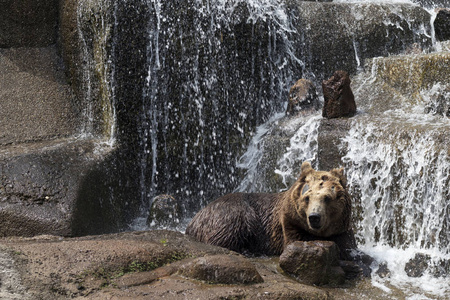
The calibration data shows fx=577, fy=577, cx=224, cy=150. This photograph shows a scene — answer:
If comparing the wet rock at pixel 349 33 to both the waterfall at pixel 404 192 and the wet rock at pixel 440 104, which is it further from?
the waterfall at pixel 404 192

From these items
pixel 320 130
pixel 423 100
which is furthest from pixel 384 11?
pixel 320 130

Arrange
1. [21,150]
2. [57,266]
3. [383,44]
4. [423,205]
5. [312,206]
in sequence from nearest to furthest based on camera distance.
Result: [57,266], [312,206], [423,205], [21,150], [383,44]

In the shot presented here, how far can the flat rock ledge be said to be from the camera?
13.8 ft

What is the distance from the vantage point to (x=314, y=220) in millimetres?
5363

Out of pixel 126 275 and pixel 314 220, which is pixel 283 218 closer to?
pixel 314 220

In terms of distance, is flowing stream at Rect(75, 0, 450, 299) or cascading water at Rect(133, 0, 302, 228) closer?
flowing stream at Rect(75, 0, 450, 299)

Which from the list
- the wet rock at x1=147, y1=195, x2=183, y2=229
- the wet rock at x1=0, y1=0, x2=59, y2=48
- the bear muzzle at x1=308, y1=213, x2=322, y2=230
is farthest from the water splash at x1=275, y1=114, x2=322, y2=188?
the wet rock at x1=0, y1=0, x2=59, y2=48

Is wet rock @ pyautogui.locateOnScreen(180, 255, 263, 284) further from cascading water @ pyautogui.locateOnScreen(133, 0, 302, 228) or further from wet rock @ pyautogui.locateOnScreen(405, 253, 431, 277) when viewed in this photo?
cascading water @ pyautogui.locateOnScreen(133, 0, 302, 228)

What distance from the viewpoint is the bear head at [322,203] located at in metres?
5.41

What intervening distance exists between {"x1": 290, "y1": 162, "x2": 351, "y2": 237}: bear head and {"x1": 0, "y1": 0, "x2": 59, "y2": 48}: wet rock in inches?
233

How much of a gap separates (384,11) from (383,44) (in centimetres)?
64

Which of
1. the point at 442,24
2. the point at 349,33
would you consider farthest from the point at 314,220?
the point at 442,24

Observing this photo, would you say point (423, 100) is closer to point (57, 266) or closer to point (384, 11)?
point (384, 11)

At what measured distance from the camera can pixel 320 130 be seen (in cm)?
768
